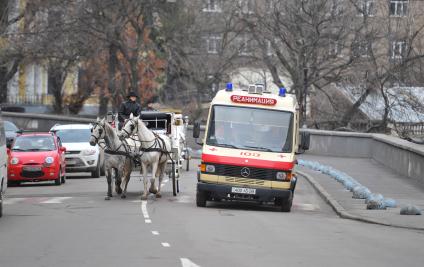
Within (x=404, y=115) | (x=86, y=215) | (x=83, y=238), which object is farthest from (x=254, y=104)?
(x=404, y=115)

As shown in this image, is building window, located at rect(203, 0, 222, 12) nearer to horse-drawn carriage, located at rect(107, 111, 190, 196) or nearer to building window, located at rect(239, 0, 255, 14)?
building window, located at rect(239, 0, 255, 14)

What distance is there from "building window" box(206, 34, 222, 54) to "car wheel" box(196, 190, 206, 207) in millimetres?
40001

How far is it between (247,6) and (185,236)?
41.8m

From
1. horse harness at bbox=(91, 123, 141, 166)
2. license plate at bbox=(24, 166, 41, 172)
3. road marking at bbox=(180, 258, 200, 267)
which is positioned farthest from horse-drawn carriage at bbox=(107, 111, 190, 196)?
road marking at bbox=(180, 258, 200, 267)

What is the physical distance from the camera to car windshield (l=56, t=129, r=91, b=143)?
36.7 m

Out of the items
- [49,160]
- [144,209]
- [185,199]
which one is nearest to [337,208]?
[185,199]

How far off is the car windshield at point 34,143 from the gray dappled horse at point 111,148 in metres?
7.38

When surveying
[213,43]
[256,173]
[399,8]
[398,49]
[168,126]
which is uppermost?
[399,8]

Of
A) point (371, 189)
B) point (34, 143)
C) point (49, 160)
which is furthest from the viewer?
point (34, 143)

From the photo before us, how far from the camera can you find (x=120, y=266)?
12.7 metres

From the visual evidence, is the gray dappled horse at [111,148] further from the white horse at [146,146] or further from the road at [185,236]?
the road at [185,236]

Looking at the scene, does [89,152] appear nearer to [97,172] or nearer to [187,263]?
[97,172]

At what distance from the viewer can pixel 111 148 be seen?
24.6 m

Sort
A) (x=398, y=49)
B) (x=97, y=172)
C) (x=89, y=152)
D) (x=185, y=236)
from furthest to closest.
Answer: (x=398, y=49) → (x=97, y=172) → (x=89, y=152) → (x=185, y=236)
